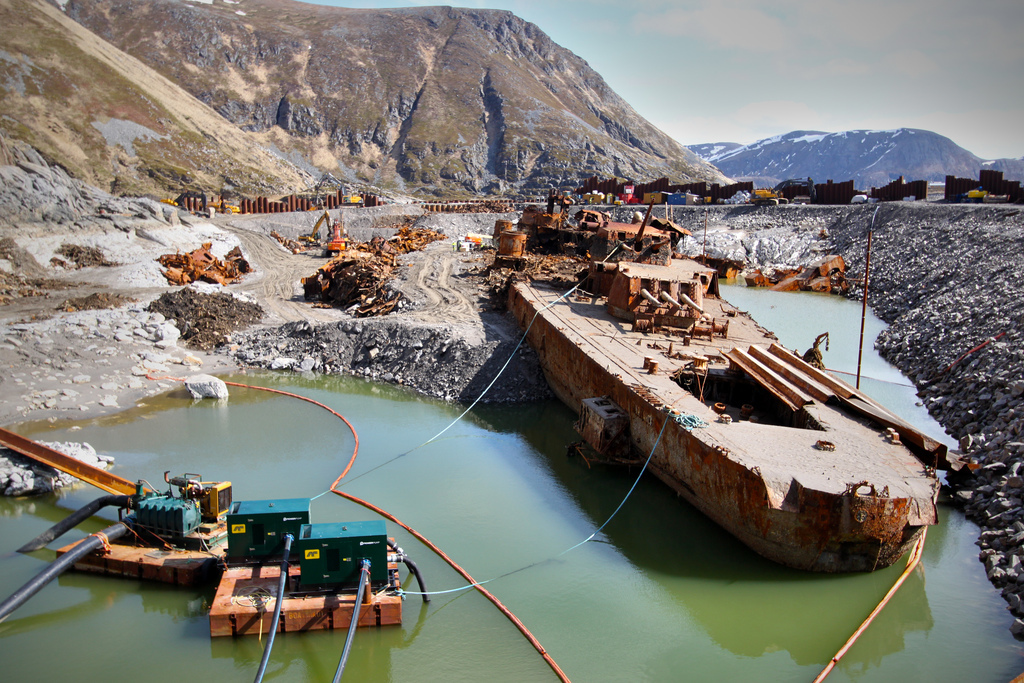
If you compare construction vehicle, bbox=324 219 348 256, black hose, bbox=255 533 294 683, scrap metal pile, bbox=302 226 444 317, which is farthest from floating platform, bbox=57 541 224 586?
construction vehicle, bbox=324 219 348 256

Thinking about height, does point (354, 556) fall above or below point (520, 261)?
below

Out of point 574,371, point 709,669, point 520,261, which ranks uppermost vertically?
point 520,261

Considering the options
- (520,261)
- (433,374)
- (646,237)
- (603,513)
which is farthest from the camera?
(520,261)

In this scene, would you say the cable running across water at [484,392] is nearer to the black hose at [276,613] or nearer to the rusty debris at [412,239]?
the black hose at [276,613]

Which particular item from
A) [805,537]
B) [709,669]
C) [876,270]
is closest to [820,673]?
[709,669]

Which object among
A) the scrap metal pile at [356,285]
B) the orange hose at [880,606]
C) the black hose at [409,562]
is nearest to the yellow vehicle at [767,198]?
the scrap metal pile at [356,285]

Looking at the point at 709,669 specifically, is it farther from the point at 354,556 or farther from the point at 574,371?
the point at 574,371

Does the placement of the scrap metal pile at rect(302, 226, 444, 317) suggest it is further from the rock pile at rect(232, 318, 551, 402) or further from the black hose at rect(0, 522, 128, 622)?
the black hose at rect(0, 522, 128, 622)

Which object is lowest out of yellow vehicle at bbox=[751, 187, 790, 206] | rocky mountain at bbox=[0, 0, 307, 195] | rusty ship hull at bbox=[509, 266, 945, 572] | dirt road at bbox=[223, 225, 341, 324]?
rusty ship hull at bbox=[509, 266, 945, 572]
